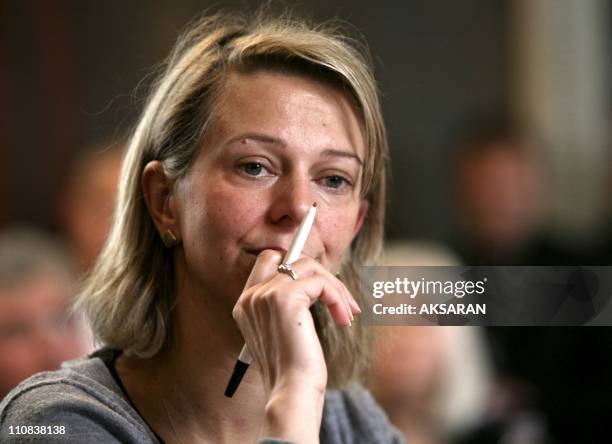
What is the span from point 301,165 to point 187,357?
295mm

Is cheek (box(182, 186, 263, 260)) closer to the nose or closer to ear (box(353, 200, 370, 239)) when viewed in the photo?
the nose

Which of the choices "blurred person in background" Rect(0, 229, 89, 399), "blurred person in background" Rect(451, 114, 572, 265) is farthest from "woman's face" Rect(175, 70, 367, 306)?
"blurred person in background" Rect(451, 114, 572, 265)

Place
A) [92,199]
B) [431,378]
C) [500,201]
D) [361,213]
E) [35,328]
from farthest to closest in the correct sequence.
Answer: [500,201]
[92,199]
[431,378]
[35,328]
[361,213]

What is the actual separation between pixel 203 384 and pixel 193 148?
294mm

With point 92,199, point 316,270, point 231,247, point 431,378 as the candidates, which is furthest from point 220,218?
point 92,199

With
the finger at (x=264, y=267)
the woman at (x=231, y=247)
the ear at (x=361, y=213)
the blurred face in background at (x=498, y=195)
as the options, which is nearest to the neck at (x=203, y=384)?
the woman at (x=231, y=247)

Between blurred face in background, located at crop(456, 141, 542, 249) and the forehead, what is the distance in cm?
100

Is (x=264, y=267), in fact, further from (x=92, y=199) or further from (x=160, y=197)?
(x=92, y=199)

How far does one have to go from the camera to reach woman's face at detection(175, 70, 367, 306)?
1.23 meters

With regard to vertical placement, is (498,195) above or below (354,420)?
above

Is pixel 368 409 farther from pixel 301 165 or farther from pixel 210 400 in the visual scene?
pixel 301 165

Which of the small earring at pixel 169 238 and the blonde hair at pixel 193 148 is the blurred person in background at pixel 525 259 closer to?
the blonde hair at pixel 193 148

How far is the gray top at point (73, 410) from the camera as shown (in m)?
1.20

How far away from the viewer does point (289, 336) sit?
1123 mm
